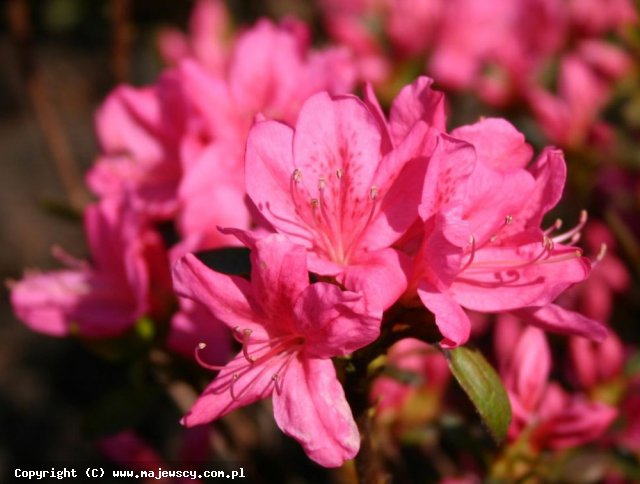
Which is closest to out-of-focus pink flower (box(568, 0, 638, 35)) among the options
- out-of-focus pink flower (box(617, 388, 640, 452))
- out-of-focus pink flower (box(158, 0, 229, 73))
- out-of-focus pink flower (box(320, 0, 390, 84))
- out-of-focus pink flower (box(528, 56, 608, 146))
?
out-of-focus pink flower (box(528, 56, 608, 146))

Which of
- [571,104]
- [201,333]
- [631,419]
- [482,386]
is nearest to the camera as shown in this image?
[482,386]

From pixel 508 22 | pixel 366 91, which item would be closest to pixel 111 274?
pixel 366 91

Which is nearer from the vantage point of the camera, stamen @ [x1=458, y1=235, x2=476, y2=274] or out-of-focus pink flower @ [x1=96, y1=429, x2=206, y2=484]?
stamen @ [x1=458, y1=235, x2=476, y2=274]

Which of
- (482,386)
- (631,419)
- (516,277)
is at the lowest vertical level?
(631,419)

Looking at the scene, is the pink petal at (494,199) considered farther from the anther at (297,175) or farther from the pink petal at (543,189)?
the anther at (297,175)

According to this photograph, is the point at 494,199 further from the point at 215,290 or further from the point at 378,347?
the point at 215,290

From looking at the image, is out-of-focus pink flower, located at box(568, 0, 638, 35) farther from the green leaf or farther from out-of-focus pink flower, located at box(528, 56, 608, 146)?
the green leaf

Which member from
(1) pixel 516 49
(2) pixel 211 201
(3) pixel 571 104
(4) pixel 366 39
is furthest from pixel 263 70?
(1) pixel 516 49
